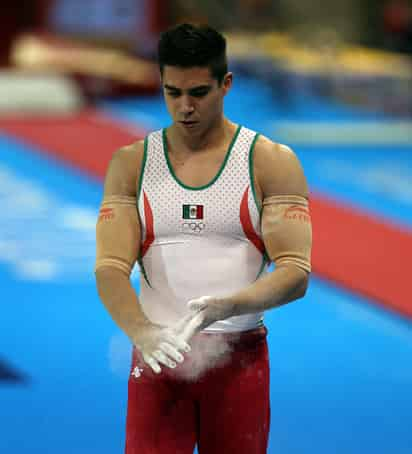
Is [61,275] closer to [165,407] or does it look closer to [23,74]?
[165,407]

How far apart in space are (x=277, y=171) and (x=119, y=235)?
509mm

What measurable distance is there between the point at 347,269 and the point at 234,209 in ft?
15.8

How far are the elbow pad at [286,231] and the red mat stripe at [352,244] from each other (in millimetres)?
3895

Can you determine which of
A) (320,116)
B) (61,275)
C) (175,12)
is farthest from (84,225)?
(175,12)

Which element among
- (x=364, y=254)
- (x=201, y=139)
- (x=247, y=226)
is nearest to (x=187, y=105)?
(x=201, y=139)

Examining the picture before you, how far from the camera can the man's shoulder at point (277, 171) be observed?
3.01 m

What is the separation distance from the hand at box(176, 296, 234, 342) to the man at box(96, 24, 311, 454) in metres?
0.16

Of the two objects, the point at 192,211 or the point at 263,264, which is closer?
the point at 192,211

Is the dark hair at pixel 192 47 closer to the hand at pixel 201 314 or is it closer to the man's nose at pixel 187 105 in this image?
the man's nose at pixel 187 105

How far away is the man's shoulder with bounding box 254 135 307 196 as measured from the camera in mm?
3014

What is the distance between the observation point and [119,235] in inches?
120

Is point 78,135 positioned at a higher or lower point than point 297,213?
higher

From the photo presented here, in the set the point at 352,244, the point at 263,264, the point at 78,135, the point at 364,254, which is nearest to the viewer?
the point at 263,264

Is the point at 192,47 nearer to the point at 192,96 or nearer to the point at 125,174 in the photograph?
the point at 192,96
